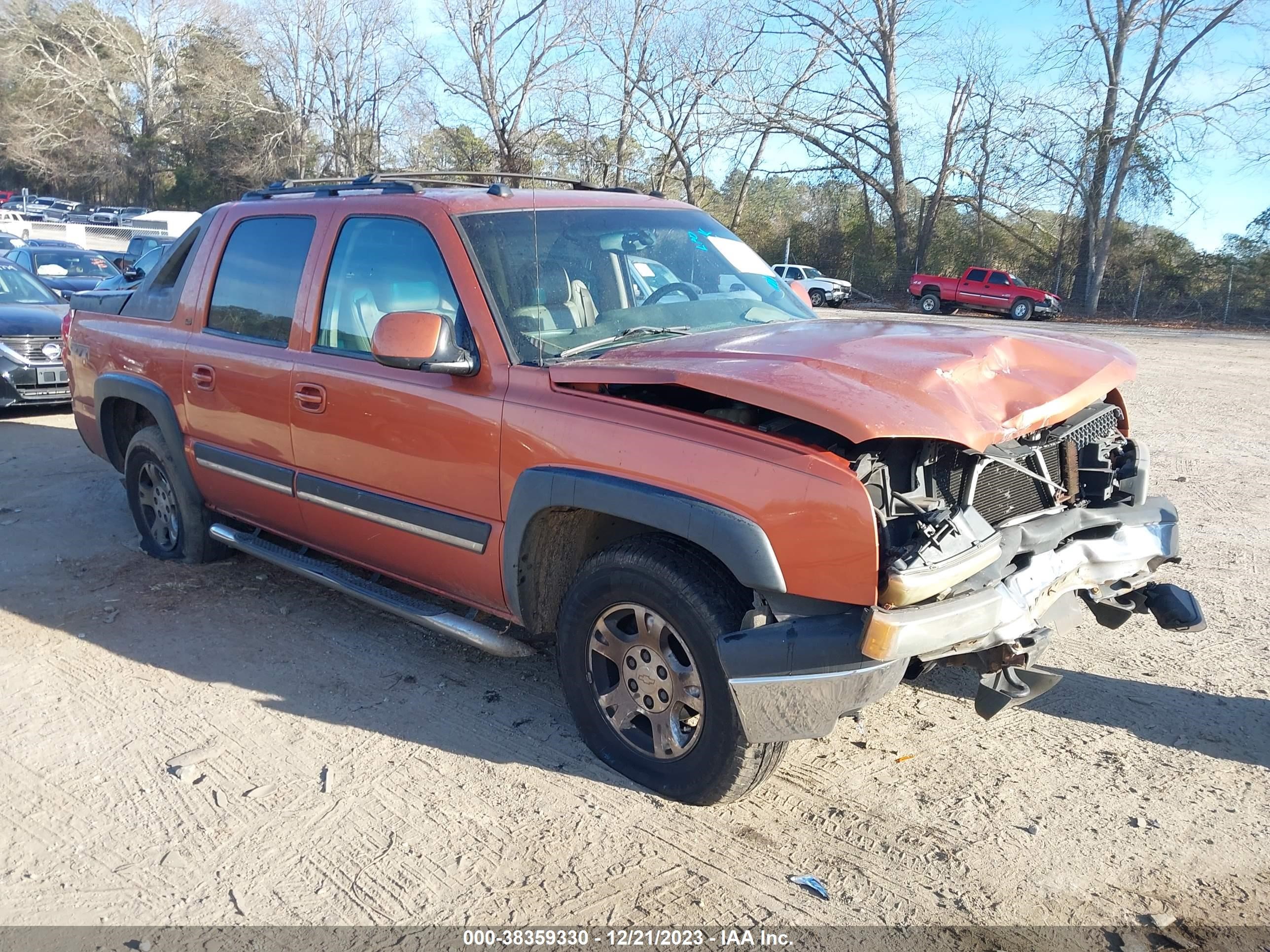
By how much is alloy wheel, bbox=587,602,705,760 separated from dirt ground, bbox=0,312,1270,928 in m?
0.22

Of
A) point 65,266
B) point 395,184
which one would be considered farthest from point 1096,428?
point 65,266

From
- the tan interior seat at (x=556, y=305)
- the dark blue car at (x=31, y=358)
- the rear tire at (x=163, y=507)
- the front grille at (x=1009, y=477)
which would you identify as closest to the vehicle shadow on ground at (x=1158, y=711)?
the front grille at (x=1009, y=477)

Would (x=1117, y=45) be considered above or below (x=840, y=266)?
above

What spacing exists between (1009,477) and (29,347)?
32.7ft

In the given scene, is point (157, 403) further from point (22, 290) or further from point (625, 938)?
point (22, 290)

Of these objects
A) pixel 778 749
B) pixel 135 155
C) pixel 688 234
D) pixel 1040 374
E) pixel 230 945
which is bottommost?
pixel 230 945

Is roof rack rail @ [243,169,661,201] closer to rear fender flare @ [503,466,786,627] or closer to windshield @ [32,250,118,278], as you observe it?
rear fender flare @ [503,466,786,627]

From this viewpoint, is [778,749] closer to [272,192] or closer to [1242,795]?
[1242,795]

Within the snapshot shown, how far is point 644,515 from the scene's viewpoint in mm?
3148

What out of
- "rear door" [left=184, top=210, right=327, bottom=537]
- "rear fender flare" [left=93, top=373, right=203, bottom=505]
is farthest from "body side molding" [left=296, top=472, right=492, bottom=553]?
"rear fender flare" [left=93, top=373, right=203, bottom=505]

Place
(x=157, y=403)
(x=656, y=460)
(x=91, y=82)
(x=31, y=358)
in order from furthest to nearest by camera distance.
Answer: (x=91, y=82) < (x=31, y=358) < (x=157, y=403) < (x=656, y=460)

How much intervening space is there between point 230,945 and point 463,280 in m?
2.33

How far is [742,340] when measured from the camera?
3.64 m

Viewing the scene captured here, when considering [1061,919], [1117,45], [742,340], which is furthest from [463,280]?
[1117,45]
